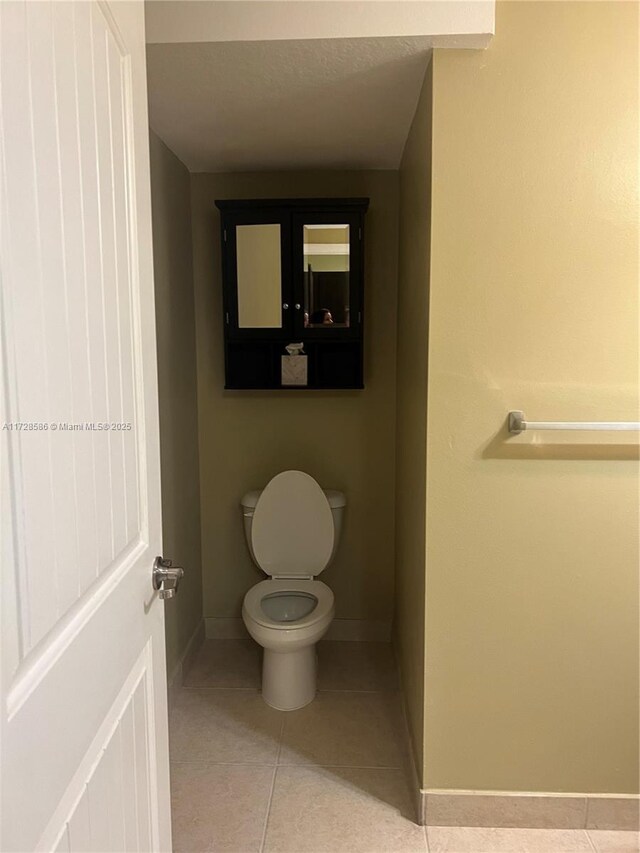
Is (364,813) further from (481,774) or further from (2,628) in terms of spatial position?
(2,628)

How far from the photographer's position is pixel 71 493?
0.79 m

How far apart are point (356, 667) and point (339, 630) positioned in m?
0.24

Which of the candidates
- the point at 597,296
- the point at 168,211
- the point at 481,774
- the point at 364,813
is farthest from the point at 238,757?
the point at 168,211

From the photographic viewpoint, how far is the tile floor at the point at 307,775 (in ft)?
5.55

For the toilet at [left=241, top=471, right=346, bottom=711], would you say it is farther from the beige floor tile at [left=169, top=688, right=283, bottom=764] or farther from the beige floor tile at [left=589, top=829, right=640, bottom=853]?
the beige floor tile at [left=589, top=829, right=640, bottom=853]

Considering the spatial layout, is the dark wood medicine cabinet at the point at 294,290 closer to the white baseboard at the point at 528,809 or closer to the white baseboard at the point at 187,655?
the white baseboard at the point at 187,655

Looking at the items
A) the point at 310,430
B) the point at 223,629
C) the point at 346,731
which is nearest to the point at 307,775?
the point at 346,731

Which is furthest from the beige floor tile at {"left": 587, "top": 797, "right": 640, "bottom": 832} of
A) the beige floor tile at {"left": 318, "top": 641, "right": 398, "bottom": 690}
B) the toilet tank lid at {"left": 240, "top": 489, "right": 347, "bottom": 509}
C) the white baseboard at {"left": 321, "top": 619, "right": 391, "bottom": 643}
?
the toilet tank lid at {"left": 240, "top": 489, "right": 347, "bottom": 509}

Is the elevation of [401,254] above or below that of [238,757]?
above

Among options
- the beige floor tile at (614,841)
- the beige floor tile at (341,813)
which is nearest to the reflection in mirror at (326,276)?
the beige floor tile at (341,813)

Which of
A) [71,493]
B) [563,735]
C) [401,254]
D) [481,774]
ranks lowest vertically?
[481,774]

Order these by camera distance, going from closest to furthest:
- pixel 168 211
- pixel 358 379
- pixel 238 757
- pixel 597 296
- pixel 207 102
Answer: pixel 597 296 < pixel 207 102 < pixel 238 757 < pixel 168 211 < pixel 358 379

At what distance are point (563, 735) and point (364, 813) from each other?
624mm

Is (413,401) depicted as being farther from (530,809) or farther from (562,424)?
(530,809)
